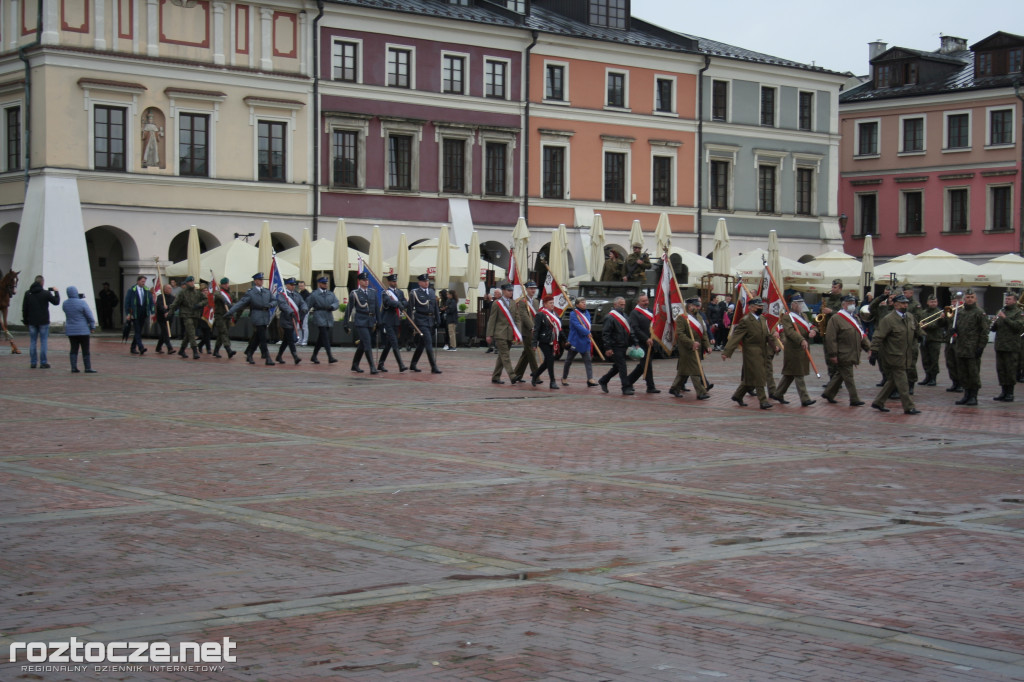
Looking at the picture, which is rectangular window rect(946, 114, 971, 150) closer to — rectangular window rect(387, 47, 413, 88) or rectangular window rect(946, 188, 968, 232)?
rectangular window rect(946, 188, 968, 232)

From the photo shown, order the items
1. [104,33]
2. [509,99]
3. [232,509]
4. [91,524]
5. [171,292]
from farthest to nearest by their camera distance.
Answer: [509,99]
[104,33]
[171,292]
[232,509]
[91,524]

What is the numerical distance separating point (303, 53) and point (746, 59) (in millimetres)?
19293

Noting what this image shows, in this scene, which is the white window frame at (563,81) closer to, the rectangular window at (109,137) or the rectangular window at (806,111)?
the rectangular window at (806,111)

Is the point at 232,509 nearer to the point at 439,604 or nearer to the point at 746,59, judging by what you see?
the point at 439,604

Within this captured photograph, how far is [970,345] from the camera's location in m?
20.2

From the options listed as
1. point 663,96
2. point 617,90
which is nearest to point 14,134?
point 617,90

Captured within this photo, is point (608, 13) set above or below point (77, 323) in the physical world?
above

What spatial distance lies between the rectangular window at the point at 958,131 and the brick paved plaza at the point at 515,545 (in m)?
46.7

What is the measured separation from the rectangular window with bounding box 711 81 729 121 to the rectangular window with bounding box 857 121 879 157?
1230 cm

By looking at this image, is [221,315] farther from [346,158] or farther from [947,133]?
[947,133]

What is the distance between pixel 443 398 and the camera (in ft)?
63.9

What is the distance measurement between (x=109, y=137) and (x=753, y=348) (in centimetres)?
2710

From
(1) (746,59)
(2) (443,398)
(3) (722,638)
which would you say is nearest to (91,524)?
(3) (722,638)

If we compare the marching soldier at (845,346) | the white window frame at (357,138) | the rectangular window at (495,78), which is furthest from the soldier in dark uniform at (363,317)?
the rectangular window at (495,78)
